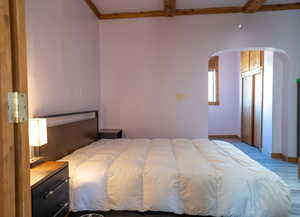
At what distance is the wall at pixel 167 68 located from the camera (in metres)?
3.89

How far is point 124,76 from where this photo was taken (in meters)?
4.14

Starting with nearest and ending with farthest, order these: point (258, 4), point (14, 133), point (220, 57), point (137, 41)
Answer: point (14, 133) → point (258, 4) → point (137, 41) → point (220, 57)

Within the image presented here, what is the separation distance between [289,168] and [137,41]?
3.72 m

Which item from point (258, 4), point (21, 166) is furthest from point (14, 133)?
point (258, 4)

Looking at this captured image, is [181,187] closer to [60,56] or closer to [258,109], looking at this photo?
[60,56]

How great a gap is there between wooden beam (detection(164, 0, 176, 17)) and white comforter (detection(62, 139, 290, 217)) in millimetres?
2789

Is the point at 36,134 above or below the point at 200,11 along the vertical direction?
below

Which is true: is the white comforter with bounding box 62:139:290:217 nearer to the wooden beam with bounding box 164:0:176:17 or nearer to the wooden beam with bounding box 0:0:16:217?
the wooden beam with bounding box 0:0:16:217

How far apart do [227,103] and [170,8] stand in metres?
3.67

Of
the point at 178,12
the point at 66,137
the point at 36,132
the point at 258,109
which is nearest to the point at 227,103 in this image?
the point at 258,109

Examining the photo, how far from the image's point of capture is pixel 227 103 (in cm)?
620

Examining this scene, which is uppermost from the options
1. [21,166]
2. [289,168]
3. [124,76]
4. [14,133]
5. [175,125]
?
[124,76]

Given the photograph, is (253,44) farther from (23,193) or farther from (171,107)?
(23,193)

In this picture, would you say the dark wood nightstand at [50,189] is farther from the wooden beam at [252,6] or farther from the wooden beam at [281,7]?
the wooden beam at [281,7]
